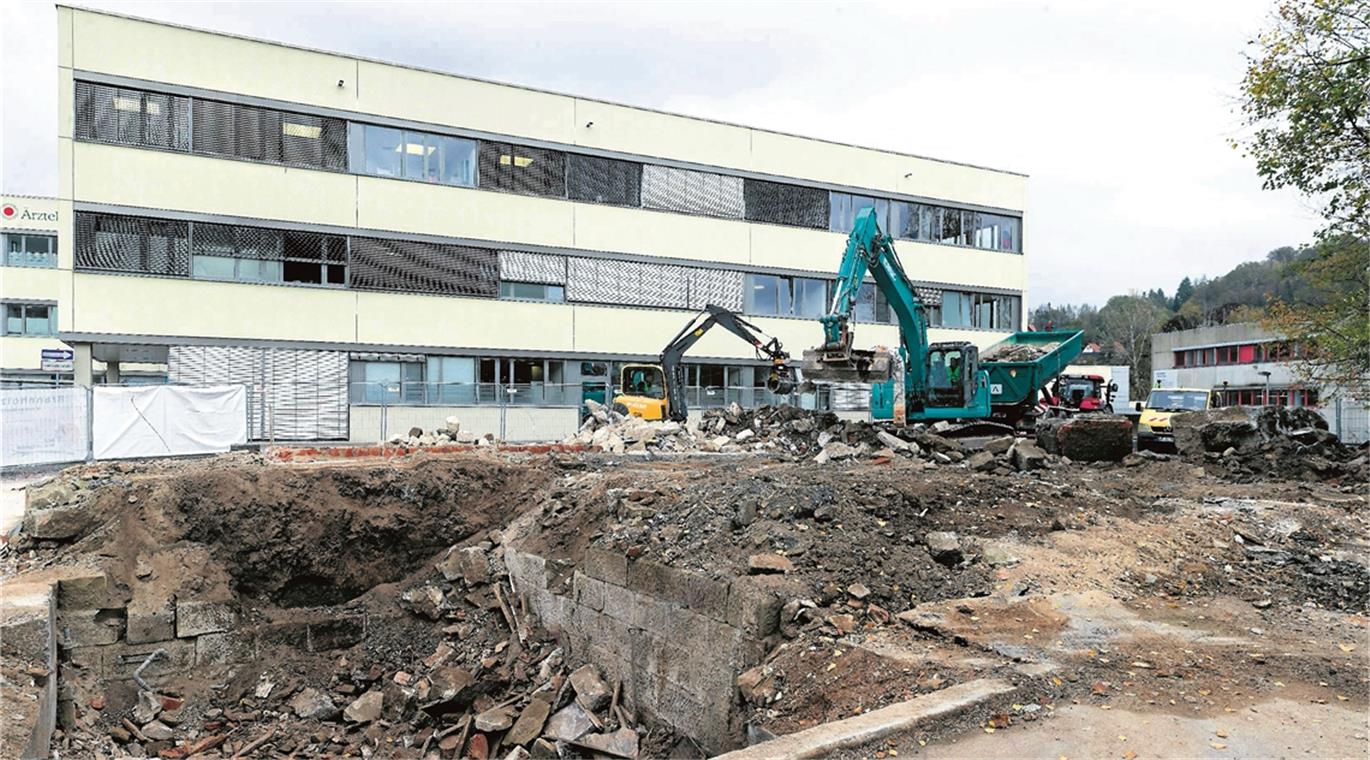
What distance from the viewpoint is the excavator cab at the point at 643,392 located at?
2281 cm

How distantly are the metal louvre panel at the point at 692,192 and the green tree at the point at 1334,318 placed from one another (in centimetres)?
1701

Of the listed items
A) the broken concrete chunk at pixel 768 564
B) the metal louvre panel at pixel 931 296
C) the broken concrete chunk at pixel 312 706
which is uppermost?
the metal louvre panel at pixel 931 296

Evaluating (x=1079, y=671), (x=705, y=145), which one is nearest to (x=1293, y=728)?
(x=1079, y=671)

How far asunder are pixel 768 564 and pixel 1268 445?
1240cm

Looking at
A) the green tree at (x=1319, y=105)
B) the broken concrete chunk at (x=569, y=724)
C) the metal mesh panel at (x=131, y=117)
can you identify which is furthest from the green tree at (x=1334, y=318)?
the metal mesh panel at (x=131, y=117)

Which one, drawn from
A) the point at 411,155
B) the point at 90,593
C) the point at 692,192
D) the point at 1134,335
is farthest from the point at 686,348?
the point at 1134,335

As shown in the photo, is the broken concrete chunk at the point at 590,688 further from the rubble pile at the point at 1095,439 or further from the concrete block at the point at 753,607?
the rubble pile at the point at 1095,439

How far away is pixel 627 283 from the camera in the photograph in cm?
2727

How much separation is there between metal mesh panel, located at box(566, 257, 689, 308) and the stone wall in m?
16.9

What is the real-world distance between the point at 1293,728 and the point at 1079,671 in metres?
1.16

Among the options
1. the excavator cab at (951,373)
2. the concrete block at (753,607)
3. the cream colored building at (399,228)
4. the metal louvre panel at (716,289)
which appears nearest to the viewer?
the concrete block at (753,607)

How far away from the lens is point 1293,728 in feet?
15.3

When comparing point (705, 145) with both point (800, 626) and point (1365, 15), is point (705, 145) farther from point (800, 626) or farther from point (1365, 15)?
point (800, 626)

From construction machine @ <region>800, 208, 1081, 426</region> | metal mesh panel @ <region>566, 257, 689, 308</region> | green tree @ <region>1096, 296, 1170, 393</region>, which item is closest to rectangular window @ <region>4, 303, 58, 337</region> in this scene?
metal mesh panel @ <region>566, 257, 689, 308</region>
